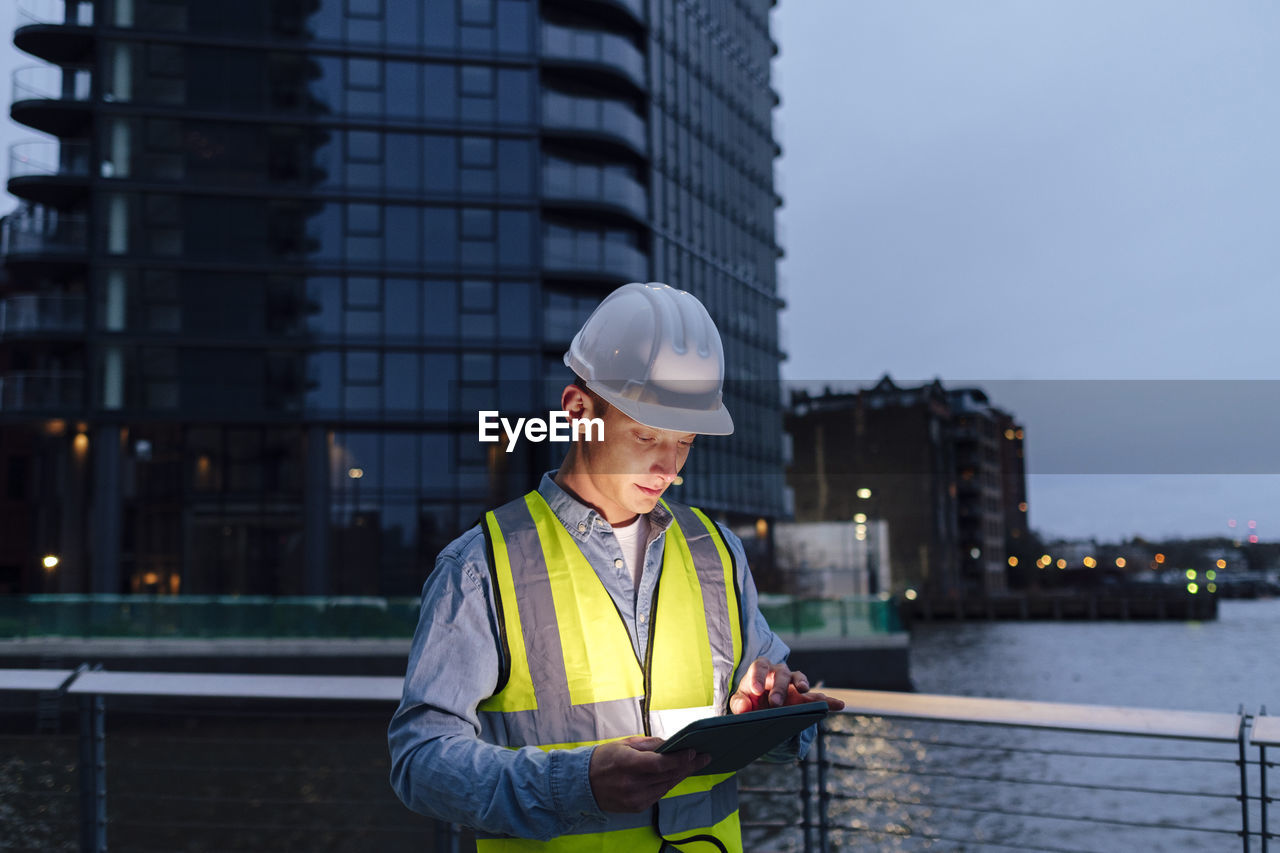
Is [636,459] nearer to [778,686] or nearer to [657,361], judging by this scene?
[657,361]

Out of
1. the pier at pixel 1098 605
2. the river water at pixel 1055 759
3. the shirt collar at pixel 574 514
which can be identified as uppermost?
the shirt collar at pixel 574 514

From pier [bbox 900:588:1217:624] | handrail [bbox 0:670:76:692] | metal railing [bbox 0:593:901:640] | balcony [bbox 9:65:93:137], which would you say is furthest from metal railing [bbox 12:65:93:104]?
pier [bbox 900:588:1217:624]

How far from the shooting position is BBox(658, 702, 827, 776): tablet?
1.68 meters

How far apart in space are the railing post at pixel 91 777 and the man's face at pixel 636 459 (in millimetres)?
2964

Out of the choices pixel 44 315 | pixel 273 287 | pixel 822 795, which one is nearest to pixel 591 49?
pixel 273 287

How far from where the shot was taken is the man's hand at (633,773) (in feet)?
5.62

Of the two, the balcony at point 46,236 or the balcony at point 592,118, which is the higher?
the balcony at point 592,118

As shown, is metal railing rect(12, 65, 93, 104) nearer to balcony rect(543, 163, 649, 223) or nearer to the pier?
balcony rect(543, 163, 649, 223)

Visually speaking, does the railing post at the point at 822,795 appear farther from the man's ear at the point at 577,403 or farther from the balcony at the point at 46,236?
the balcony at the point at 46,236

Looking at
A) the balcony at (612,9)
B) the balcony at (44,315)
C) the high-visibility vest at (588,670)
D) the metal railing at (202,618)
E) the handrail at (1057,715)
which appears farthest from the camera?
the balcony at (612,9)

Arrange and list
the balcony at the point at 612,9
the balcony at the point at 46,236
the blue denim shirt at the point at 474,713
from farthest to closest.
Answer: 1. the balcony at the point at 612,9
2. the balcony at the point at 46,236
3. the blue denim shirt at the point at 474,713

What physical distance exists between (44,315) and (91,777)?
30.4 metres

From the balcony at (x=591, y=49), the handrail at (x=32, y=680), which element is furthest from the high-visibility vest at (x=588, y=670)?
the balcony at (x=591, y=49)

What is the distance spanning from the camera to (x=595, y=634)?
2.08 meters
